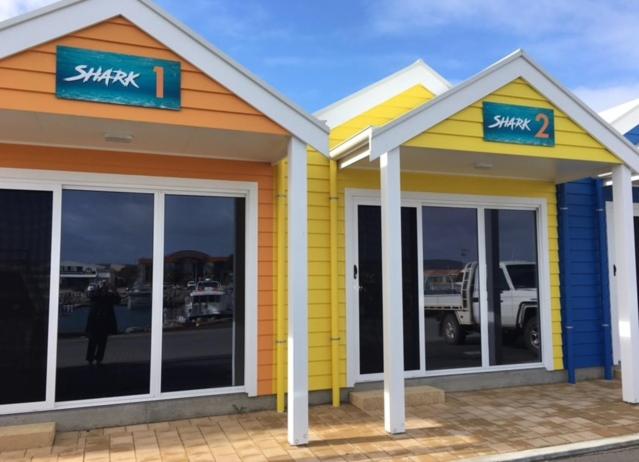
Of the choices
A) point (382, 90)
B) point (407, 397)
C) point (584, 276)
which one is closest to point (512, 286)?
point (584, 276)

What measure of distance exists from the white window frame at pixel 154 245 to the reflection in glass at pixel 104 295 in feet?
0.22

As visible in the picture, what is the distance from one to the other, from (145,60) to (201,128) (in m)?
0.65

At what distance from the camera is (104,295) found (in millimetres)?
5043

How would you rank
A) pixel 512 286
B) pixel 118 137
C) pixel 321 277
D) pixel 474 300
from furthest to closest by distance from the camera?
pixel 512 286 < pixel 474 300 < pixel 321 277 < pixel 118 137

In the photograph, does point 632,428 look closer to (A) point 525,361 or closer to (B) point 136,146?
(A) point 525,361

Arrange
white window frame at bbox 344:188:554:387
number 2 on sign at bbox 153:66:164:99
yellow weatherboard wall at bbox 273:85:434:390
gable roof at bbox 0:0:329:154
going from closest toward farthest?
gable roof at bbox 0:0:329:154, number 2 on sign at bbox 153:66:164:99, yellow weatherboard wall at bbox 273:85:434:390, white window frame at bbox 344:188:554:387

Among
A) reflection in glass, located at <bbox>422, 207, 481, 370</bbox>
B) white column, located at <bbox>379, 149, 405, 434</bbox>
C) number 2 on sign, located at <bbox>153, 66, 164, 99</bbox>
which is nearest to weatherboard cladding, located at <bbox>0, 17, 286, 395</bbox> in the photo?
number 2 on sign, located at <bbox>153, 66, 164, 99</bbox>

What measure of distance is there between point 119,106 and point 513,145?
3.65 meters

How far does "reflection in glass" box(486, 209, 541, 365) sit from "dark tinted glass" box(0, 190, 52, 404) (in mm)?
4990

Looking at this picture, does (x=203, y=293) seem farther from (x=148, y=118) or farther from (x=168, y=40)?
(x=168, y=40)

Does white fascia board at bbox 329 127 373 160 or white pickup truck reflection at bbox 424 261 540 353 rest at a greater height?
white fascia board at bbox 329 127 373 160

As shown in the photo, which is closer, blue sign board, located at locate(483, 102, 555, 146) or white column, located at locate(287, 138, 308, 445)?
white column, located at locate(287, 138, 308, 445)

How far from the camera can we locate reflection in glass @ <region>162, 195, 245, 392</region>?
522cm

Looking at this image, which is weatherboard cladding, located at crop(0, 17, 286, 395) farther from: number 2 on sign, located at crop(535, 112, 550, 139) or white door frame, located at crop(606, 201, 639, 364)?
white door frame, located at crop(606, 201, 639, 364)
